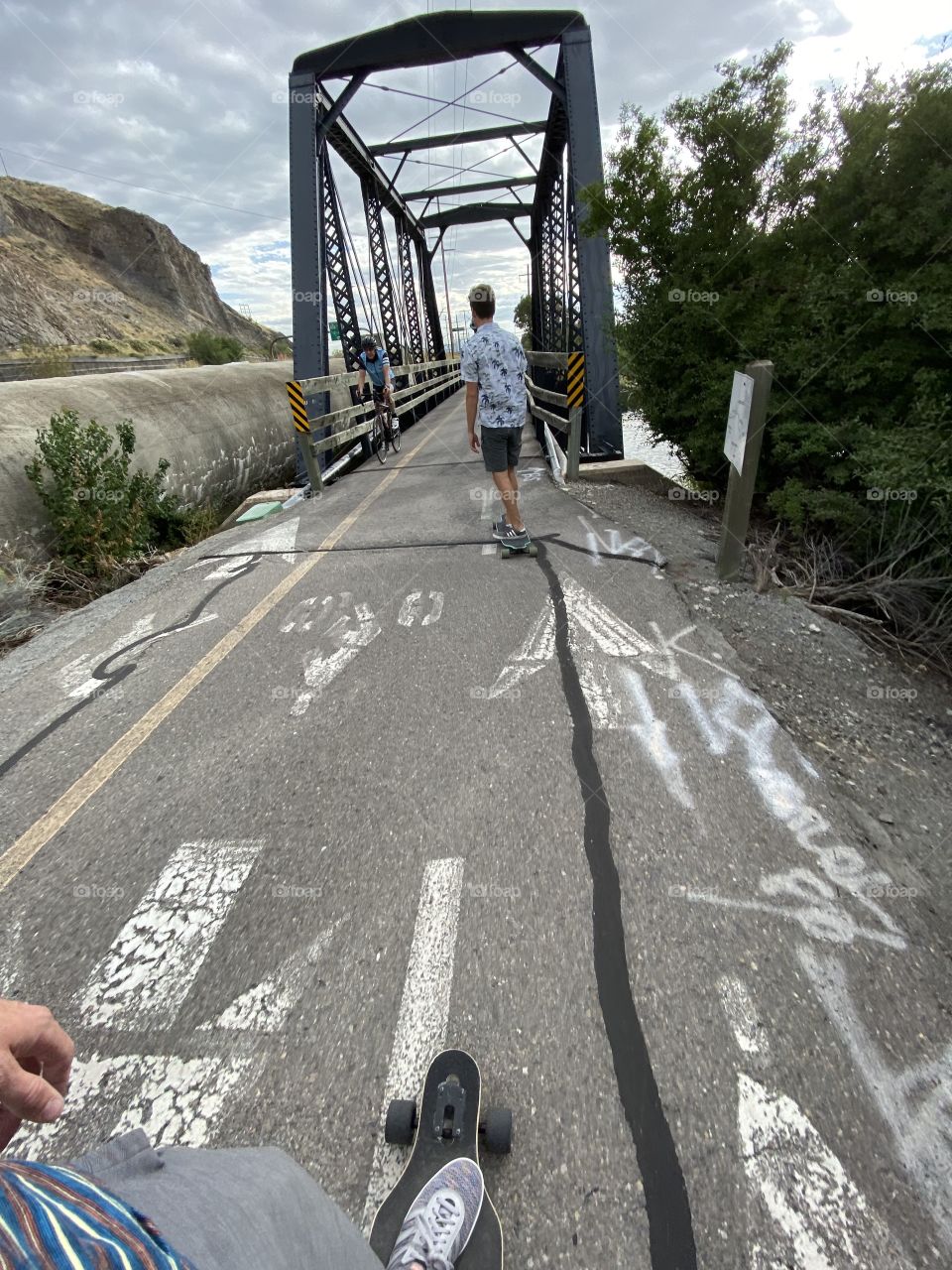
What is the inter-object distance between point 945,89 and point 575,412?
13.4ft

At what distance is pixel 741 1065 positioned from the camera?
166 centimetres

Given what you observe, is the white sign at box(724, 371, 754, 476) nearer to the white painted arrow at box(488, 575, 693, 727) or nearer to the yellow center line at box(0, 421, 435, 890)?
the white painted arrow at box(488, 575, 693, 727)

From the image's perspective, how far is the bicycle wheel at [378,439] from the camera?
1169cm

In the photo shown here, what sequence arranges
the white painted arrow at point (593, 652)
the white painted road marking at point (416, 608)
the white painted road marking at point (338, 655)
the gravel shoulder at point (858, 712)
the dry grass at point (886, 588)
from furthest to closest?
the white painted road marking at point (416, 608), the dry grass at point (886, 588), the white painted road marking at point (338, 655), the white painted arrow at point (593, 652), the gravel shoulder at point (858, 712)

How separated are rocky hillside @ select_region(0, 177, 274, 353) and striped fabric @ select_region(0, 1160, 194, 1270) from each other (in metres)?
44.1

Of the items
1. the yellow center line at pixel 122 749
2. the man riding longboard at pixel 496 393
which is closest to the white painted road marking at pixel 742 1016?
the yellow center line at pixel 122 749

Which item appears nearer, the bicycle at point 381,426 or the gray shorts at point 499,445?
the gray shorts at point 499,445

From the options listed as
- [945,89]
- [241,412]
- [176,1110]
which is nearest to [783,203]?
[945,89]

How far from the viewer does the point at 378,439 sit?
11.8 meters

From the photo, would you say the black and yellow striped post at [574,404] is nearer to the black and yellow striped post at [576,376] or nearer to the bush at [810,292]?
the black and yellow striped post at [576,376]

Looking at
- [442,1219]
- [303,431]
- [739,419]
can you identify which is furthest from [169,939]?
[303,431]

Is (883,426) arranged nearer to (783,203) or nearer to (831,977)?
(783,203)

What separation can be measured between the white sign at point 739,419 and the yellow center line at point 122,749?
3606 mm

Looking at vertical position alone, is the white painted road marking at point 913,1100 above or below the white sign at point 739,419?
below
